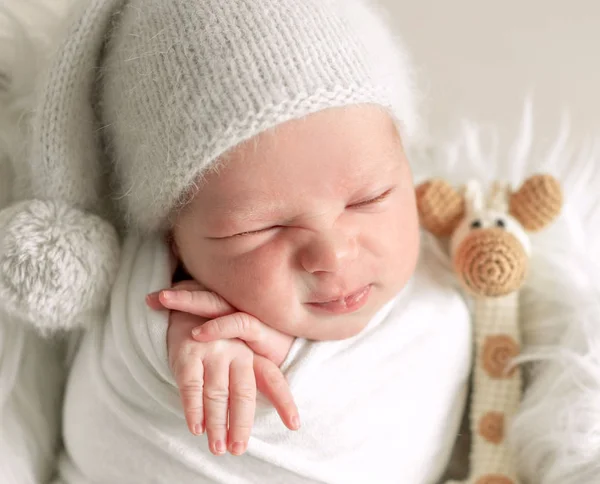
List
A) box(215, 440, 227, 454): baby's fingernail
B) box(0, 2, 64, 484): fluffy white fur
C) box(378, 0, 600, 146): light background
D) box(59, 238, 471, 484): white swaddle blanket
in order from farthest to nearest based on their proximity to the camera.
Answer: box(378, 0, 600, 146): light background → box(0, 2, 64, 484): fluffy white fur → box(59, 238, 471, 484): white swaddle blanket → box(215, 440, 227, 454): baby's fingernail

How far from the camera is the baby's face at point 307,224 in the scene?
33.1 inches

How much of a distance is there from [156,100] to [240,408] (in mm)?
368

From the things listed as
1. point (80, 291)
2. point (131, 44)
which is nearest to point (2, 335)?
point (80, 291)

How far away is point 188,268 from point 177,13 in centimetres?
31

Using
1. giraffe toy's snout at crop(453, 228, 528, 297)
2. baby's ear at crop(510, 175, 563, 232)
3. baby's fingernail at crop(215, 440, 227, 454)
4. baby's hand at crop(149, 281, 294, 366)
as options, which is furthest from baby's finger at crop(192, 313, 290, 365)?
baby's ear at crop(510, 175, 563, 232)

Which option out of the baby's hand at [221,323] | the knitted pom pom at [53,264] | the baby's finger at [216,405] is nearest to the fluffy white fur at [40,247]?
the knitted pom pom at [53,264]

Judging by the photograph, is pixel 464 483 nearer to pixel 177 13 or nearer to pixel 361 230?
pixel 361 230

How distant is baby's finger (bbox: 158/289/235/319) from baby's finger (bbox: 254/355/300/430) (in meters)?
0.07

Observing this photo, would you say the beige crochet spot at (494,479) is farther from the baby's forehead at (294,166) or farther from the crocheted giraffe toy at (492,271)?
the baby's forehead at (294,166)

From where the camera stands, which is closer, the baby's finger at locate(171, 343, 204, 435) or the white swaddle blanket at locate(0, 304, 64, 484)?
the baby's finger at locate(171, 343, 204, 435)

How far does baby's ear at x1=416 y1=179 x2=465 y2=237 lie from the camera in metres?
1.08

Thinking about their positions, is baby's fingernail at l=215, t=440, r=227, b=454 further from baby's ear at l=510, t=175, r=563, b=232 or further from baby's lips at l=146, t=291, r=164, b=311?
baby's ear at l=510, t=175, r=563, b=232

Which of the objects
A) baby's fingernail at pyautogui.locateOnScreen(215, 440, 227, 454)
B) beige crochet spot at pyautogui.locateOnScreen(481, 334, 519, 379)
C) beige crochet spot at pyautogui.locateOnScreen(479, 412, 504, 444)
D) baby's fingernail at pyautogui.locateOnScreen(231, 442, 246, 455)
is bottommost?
beige crochet spot at pyautogui.locateOnScreen(479, 412, 504, 444)

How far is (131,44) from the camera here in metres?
0.94
